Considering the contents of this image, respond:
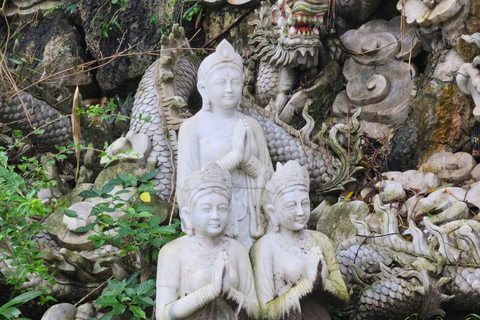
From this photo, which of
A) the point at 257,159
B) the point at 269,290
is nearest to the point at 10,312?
the point at 269,290

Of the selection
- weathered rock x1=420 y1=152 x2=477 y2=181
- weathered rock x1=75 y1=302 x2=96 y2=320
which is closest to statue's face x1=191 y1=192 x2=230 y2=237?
weathered rock x1=75 y1=302 x2=96 y2=320

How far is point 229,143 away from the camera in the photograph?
591cm

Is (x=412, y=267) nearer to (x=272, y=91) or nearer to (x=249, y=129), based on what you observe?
(x=249, y=129)

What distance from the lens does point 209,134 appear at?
595 centimetres

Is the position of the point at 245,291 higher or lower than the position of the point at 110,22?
lower

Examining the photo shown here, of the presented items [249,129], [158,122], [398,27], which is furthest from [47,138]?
[398,27]

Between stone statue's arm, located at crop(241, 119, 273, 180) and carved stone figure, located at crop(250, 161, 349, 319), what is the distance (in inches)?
14.3

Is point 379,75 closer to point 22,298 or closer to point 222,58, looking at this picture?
point 222,58

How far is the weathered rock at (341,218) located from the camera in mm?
6500

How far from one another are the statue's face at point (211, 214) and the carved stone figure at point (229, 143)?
55 centimetres

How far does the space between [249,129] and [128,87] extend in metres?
3.59

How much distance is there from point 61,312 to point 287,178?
5.98 ft

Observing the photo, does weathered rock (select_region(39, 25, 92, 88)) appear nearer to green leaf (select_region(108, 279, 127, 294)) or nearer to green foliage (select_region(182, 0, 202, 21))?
green foliage (select_region(182, 0, 202, 21))

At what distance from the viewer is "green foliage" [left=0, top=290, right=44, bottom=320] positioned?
5.54 metres
